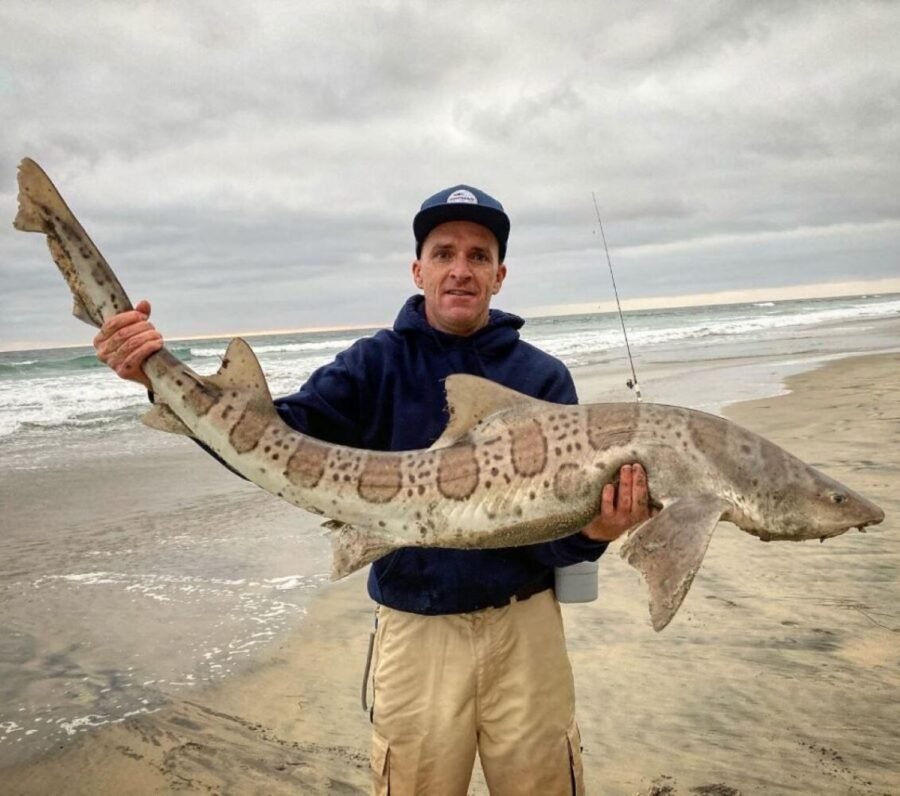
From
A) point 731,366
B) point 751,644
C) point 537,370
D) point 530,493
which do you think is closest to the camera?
point 530,493

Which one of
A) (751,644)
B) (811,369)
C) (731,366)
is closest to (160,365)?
(751,644)

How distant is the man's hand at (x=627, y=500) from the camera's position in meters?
3.32

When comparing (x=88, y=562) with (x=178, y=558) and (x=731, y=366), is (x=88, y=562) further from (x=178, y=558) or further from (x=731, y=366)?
(x=731, y=366)

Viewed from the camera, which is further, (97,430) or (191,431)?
(97,430)

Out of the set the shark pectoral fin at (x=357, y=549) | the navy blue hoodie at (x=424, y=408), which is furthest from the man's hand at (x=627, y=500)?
the shark pectoral fin at (x=357, y=549)

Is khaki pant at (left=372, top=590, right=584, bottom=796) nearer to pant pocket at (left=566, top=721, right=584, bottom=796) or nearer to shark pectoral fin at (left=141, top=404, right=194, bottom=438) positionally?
pant pocket at (left=566, top=721, right=584, bottom=796)

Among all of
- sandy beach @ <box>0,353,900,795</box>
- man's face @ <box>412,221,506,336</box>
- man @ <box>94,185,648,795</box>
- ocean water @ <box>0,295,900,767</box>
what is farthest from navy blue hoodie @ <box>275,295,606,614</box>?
ocean water @ <box>0,295,900,767</box>

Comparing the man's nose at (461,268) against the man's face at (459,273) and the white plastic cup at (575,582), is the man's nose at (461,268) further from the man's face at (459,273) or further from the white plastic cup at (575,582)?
the white plastic cup at (575,582)

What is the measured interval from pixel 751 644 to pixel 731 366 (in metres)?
23.3

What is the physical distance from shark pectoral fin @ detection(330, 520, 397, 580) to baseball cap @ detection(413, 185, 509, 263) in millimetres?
1760

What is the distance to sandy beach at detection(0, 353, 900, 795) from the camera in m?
4.56

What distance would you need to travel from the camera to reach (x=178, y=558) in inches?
346

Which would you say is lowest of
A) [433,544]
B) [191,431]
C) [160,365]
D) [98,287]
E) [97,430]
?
[97,430]

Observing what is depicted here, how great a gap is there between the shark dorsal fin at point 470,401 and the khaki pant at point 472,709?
0.95 metres
